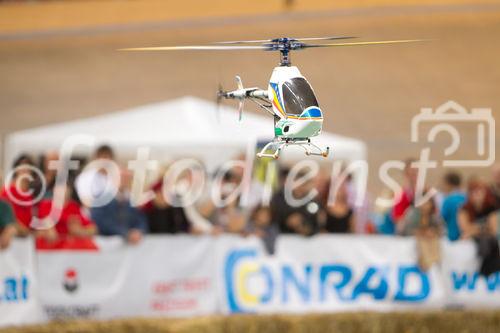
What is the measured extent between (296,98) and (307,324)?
1245 cm

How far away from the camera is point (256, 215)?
16688 millimetres

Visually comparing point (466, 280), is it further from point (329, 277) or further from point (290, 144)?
point (290, 144)

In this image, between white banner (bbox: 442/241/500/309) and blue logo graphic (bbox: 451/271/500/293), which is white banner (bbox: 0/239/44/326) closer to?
white banner (bbox: 442/241/500/309)

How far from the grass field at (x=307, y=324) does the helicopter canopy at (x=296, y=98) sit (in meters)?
11.5

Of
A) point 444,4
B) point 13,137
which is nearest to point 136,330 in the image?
point 13,137

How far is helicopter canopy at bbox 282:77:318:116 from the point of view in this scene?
493cm

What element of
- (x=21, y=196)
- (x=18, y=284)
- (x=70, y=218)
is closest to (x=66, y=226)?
(x=70, y=218)

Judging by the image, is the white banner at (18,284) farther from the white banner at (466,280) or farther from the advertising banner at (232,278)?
the white banner at (466,280)

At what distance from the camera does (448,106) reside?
54.3 feet

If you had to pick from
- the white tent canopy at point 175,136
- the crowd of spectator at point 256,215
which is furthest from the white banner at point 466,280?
the white tent canopy at point 175,136

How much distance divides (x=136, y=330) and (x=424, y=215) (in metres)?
3.67

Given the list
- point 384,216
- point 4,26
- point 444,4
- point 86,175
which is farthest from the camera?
point 384,216

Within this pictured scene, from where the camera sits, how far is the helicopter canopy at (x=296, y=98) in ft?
16.2

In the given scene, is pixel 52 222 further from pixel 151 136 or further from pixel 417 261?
pixel 417 261
